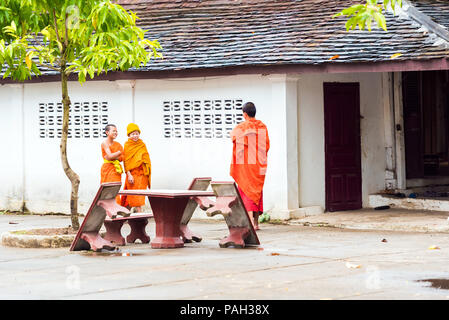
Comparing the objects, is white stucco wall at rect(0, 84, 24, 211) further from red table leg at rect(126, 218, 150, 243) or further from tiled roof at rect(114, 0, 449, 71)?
red table leg at rect(126, 218, 150, 243)

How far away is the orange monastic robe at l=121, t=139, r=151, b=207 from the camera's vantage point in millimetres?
15805

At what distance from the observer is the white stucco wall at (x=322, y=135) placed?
Result: 16188 millimetres

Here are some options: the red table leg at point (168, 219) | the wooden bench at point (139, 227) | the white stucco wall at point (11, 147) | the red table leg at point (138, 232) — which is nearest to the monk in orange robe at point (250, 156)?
the wooden bench at point (139, 227)

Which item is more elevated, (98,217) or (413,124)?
(413,124)

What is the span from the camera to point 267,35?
16625 mm

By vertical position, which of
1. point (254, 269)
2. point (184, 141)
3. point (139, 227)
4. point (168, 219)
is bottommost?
point (254, 269)

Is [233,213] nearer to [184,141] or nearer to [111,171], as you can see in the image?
[111,171]

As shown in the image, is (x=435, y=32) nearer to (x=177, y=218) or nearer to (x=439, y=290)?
(x=177, y=218)

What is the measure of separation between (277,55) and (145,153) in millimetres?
2629

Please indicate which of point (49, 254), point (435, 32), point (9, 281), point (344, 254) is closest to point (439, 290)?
point (344, 254)

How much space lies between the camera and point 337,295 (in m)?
8.60

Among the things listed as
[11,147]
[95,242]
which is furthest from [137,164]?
[11,147]

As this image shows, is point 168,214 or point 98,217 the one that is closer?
point 98,217

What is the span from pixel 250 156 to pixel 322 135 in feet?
8.29
